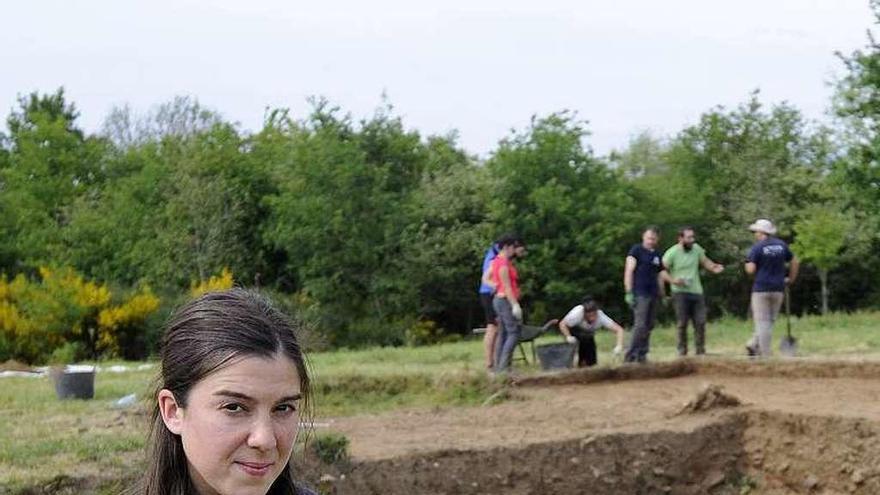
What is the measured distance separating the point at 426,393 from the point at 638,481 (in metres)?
2.99

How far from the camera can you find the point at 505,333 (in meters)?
13.9

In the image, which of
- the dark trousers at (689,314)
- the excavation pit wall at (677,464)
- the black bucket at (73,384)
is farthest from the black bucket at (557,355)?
the black bucket at (73,384)

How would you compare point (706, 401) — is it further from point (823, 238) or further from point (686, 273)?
point (823, 238)

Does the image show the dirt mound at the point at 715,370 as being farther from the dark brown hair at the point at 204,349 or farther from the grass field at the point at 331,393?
the dark brown hair at the point at 204,349

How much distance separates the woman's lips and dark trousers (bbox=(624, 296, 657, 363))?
12.4 m

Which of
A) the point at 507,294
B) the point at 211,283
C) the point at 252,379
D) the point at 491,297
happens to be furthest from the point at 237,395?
the point at 211,283

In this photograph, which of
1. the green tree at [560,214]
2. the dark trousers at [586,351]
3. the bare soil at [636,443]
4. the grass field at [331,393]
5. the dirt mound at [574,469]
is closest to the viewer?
the grass field at [331,393]

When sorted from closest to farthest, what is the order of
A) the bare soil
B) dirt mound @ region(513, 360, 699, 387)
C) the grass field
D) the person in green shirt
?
the grass field → the bare soil → dirt mound @ region(513, 360, 699, 387) → the person in green shirt

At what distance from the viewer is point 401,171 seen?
32.2m

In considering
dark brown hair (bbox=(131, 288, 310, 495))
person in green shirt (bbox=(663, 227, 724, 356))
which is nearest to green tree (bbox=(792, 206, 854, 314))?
person in green shirt (bbox=(663, 227, 724, 356))

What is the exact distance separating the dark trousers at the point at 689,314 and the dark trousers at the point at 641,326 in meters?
0.49

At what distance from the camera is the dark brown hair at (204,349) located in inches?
77.7

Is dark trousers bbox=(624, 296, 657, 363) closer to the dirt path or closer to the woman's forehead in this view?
the dirt path

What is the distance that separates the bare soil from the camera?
10328mm
